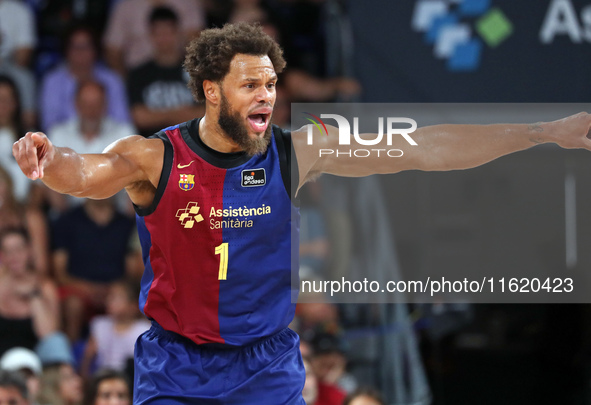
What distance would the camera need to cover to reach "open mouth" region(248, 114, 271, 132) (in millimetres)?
3893

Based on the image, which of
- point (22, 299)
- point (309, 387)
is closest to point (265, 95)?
point (309, 387)

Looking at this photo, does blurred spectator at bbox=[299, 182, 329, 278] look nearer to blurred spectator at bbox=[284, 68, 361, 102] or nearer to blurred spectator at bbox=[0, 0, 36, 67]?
blurred spectator at bbox=[284, 68, 361, 102]

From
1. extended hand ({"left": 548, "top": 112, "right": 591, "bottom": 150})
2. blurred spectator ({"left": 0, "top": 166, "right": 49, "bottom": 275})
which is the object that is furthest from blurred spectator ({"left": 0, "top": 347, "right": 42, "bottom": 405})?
extended hand ({"left": 548, "top": 112, "right": 591, "bottom": 150})

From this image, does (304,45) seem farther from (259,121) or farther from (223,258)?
(223,258)

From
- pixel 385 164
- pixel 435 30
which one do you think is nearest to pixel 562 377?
pixel 435 30

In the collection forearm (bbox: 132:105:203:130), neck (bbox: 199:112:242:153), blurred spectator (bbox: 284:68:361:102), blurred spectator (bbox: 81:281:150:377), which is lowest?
blurred spectator (bbox: 81:281:150:377)

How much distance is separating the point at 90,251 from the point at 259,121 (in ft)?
12.7

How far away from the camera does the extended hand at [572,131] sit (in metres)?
3.97

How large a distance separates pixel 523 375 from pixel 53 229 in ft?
14.9

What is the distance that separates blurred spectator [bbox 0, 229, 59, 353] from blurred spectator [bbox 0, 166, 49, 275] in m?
0.19

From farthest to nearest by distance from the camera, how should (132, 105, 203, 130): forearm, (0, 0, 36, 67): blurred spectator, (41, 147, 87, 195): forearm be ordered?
(0, 0, 36, 67): blurred spectator < (132, 105, 203, 130): forearm < (41, 147, 87, 195): forearm

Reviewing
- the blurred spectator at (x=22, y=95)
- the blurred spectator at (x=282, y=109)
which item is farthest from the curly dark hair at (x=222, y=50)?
the blurred spectator at (x=22, y=95)

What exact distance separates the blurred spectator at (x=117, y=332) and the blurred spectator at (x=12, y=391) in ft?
3.54

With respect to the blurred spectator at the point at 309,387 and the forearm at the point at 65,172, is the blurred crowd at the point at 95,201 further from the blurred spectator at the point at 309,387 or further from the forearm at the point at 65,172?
the forearm at the point at 65,172
